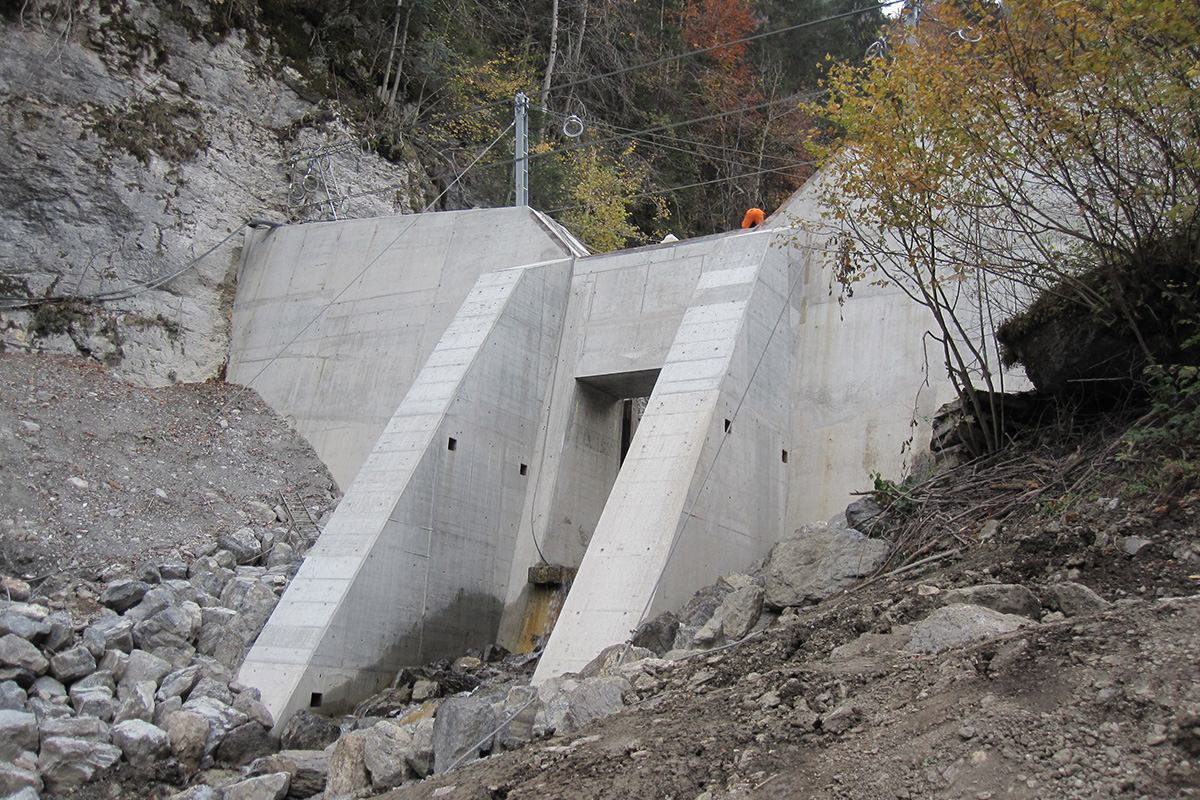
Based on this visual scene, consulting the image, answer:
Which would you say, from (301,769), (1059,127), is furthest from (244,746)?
(1059,127)

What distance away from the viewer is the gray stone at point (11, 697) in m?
7.09

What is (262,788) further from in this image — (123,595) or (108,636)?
(123,595)

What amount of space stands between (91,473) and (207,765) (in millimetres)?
Answer: 4713

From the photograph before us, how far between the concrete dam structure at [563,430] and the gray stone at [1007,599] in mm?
2908

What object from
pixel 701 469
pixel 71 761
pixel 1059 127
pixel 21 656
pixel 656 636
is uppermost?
pixel 1059 127

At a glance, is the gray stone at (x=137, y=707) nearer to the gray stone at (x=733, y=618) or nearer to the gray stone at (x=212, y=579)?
the gray stone at (x=212, y=579)

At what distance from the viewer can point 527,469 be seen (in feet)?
35.0

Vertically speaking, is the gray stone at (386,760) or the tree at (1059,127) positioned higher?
the tree at (1059,127)

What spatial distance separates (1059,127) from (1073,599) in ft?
9.73

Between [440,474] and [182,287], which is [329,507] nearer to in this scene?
[440,474]

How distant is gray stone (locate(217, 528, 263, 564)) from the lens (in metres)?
10.3

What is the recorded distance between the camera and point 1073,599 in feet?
15.1

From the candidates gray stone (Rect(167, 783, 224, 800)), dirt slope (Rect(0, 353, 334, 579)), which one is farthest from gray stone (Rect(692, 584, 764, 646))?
dirt slope (Rect(0, 353, 334, 579))

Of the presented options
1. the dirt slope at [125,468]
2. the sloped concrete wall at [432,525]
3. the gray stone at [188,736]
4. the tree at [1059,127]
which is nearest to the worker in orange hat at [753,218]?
the sloped concrete wall at [432,525]
